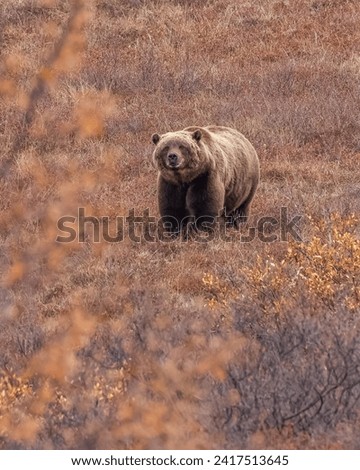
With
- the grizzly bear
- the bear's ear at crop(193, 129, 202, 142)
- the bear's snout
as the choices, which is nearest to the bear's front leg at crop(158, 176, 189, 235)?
the grizzly bear

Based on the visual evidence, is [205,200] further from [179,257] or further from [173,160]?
[179,257]

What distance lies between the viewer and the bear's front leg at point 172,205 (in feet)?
32.1

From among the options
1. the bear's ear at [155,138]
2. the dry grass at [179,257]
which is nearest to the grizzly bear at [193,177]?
the bear's ear at [155,138]

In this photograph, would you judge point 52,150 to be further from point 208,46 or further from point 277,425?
point 277,425

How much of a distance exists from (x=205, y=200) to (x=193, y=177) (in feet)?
0.93

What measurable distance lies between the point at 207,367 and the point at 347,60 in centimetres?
1211

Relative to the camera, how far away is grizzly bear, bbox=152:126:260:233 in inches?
376

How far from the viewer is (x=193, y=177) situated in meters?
9.68

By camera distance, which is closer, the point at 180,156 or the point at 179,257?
the point at 179,257

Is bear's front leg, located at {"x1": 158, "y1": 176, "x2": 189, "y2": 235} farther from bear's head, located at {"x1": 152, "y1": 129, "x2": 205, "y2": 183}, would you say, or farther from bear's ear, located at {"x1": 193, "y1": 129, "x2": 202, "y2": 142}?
bear's ear, located at {"x1": 193, "y1": 129, "x2": 202, "y2": 142}

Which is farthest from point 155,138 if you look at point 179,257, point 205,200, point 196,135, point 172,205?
point 179,257

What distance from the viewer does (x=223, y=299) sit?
7660mm

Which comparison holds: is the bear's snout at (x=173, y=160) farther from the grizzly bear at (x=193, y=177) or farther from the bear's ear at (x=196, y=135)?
the bear's ear at (x=196, y=135)

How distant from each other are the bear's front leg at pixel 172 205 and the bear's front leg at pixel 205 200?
8 centimetres
